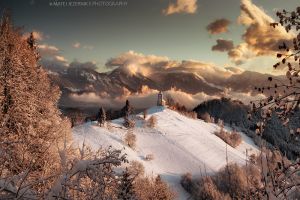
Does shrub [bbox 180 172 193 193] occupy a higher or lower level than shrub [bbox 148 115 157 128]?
lower

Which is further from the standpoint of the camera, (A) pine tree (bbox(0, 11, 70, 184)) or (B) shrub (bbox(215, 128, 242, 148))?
(B) shrub (bbox(215, 128, 242, 148))

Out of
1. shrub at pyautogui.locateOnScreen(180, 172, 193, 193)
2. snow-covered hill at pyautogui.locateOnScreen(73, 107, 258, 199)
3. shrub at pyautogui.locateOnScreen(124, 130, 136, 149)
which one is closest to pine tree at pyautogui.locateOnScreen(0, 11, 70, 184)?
snow-covered hill at pyautogui.locateOnScreen(73, 107, 258, 199)

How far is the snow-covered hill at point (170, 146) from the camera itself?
96375mm

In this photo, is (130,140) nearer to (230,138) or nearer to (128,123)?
(128,123)

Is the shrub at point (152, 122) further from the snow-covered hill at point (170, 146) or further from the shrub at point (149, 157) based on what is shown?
the shrub at point (149, 157)

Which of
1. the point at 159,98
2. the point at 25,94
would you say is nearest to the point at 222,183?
the point at 25,94

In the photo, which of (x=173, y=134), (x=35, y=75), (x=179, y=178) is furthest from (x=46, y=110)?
(x=173, y=134)

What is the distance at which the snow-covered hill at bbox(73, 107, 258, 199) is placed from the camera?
3794 inches

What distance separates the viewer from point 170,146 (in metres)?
114

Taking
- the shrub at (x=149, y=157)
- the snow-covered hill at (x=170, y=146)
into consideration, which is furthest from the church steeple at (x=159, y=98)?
the shrub at (x=149, y=157)

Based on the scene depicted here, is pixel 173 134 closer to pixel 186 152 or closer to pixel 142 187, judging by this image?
pixel 186 152

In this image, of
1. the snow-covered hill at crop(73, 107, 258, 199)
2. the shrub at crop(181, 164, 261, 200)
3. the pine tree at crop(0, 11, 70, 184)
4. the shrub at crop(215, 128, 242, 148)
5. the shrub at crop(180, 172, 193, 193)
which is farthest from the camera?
the shrub at crop(215, 128, 242, 148)

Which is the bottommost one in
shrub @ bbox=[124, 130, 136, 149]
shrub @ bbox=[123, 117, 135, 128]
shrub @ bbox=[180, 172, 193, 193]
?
shrub @ bbox=[180, 172, 193, 193]

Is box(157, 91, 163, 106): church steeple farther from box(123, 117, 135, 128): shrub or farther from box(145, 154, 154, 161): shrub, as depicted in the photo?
box(145, 154, 154, 161): shrub
